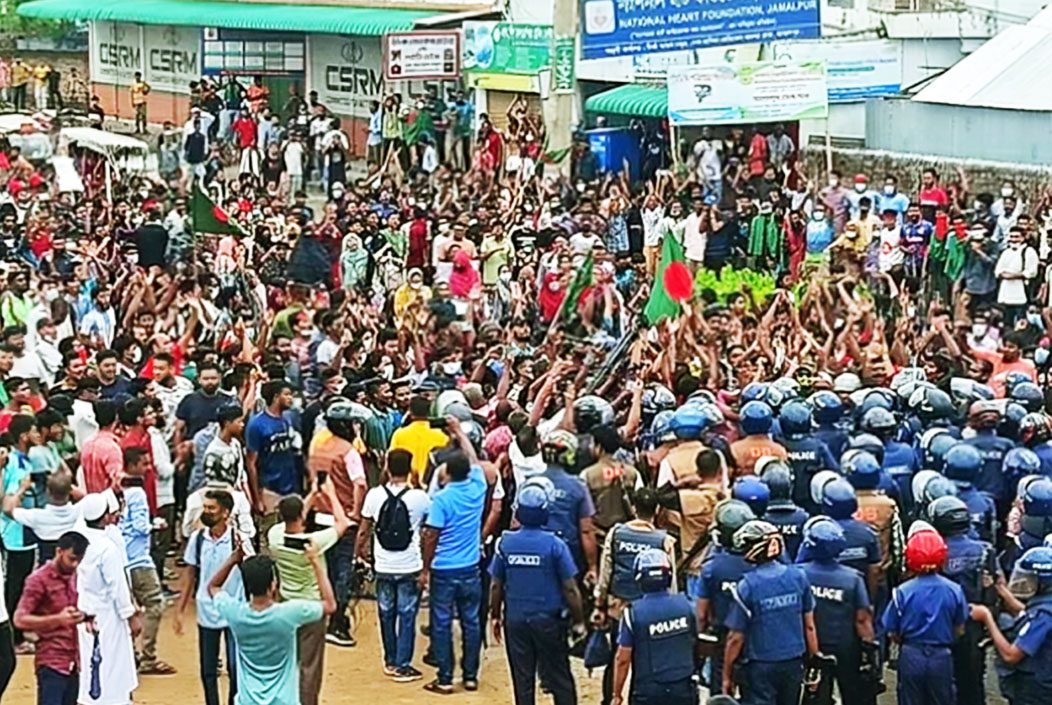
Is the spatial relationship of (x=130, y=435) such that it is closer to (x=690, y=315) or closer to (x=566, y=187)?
(x=690, y=315)

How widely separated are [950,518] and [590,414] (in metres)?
2.82

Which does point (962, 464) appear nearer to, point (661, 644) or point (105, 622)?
point (661, 644)

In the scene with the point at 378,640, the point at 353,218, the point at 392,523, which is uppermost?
the point at 353,218

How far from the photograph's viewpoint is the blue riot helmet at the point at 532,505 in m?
11.0

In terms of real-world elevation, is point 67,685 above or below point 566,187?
below

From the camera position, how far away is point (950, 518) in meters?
10.7

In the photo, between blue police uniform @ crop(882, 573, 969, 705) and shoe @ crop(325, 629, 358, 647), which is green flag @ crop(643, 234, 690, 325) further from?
blue police uniform @ crop(882, 573, 969, 705)

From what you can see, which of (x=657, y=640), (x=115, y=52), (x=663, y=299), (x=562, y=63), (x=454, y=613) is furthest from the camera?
(x=115, y=52)

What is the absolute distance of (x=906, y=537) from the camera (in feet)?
37.5

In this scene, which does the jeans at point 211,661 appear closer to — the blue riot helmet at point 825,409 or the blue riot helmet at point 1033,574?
the blue riot helmet at point 825,409

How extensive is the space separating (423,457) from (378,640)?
1358 mm

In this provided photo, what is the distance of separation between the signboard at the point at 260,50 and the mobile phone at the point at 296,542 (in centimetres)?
2890

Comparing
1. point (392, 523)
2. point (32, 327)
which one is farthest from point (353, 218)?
point (392, 523)

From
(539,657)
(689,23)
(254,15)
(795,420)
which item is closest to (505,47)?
(689,23)
